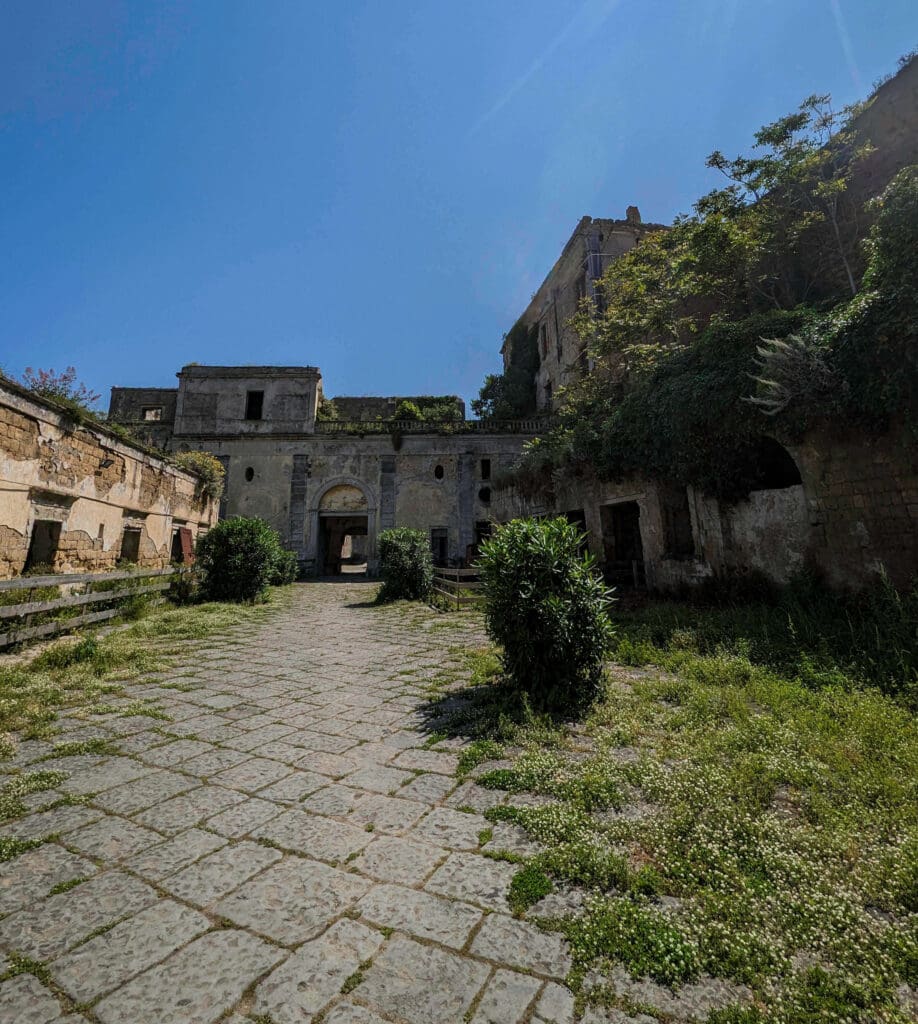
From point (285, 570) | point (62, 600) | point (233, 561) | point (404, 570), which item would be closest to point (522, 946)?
point (62, 600)

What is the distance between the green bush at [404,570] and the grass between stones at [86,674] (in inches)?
214

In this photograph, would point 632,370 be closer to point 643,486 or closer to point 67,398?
point 643,486

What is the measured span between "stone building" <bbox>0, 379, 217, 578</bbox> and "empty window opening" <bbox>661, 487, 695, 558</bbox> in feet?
39.7

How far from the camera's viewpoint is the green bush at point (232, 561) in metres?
11.9

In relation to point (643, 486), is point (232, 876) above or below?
below

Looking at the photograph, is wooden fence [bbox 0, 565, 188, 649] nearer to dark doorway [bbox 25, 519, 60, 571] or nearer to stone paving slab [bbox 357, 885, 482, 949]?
dark doorway [bbox 25, 519, 60, 571]

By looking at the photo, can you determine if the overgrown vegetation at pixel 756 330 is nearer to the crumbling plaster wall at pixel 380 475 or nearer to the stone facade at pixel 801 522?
the stone facade at pixel 801 522

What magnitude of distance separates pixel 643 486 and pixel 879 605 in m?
5.07

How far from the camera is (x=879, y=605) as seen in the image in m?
5.71

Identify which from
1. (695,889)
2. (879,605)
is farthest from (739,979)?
(879,605)

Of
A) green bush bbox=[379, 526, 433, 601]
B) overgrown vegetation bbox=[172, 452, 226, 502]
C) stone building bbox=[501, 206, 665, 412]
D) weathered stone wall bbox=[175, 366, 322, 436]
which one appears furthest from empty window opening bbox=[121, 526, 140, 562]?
stone building bbox=[501, 206, 665, 412]

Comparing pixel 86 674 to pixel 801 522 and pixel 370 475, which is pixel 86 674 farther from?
pixel 370 475

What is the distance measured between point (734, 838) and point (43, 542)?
1142 centimetres

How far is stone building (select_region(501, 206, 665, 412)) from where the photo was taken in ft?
69.8
